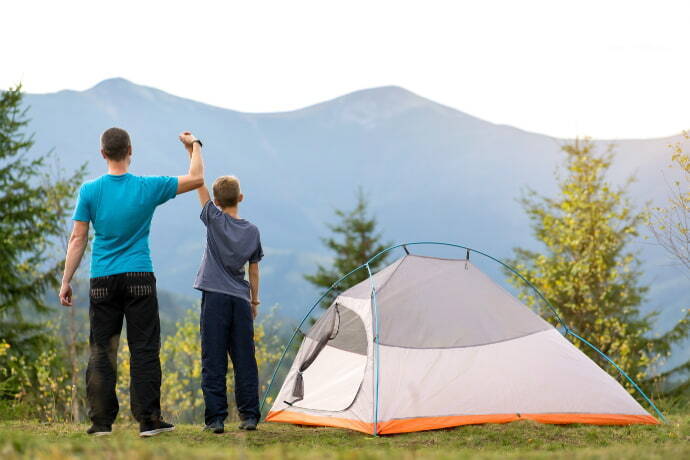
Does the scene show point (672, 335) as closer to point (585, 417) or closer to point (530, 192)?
point (530, 192)

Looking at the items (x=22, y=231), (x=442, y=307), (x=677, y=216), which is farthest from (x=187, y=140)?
(x=22, y=231)

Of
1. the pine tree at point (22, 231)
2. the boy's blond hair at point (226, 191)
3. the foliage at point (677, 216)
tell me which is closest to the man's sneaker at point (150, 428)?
the boy's blond hair at point (226, 191)

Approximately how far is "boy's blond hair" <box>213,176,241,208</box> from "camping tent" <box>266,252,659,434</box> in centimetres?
167

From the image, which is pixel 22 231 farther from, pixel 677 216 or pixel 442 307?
pixel 677 216

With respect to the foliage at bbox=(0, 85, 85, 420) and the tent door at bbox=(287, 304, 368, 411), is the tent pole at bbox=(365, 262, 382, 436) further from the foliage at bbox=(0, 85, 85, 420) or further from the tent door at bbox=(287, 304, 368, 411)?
the foliage at bbox=(0, 85, 85, 420)

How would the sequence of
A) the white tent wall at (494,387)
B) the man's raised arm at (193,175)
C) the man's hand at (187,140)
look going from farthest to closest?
the white tent wall at (494,387) < the man's hand at (187,140) < the man's raised arm at (193,175)

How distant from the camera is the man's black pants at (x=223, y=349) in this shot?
5.68 metres

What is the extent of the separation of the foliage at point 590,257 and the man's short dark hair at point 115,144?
11.4 meters

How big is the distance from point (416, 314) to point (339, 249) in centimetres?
2124

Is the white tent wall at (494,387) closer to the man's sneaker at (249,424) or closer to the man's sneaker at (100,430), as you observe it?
the man's sneaker at (249,424)

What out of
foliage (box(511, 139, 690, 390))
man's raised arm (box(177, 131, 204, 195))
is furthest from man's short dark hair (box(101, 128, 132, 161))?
foliage (box(511, 139, 690, 390))

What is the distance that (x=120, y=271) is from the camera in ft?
16.6

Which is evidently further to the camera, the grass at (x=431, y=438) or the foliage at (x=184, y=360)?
the foliage at (x=184, y=360)

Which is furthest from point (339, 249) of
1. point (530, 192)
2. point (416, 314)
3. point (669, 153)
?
point (416, 314)
